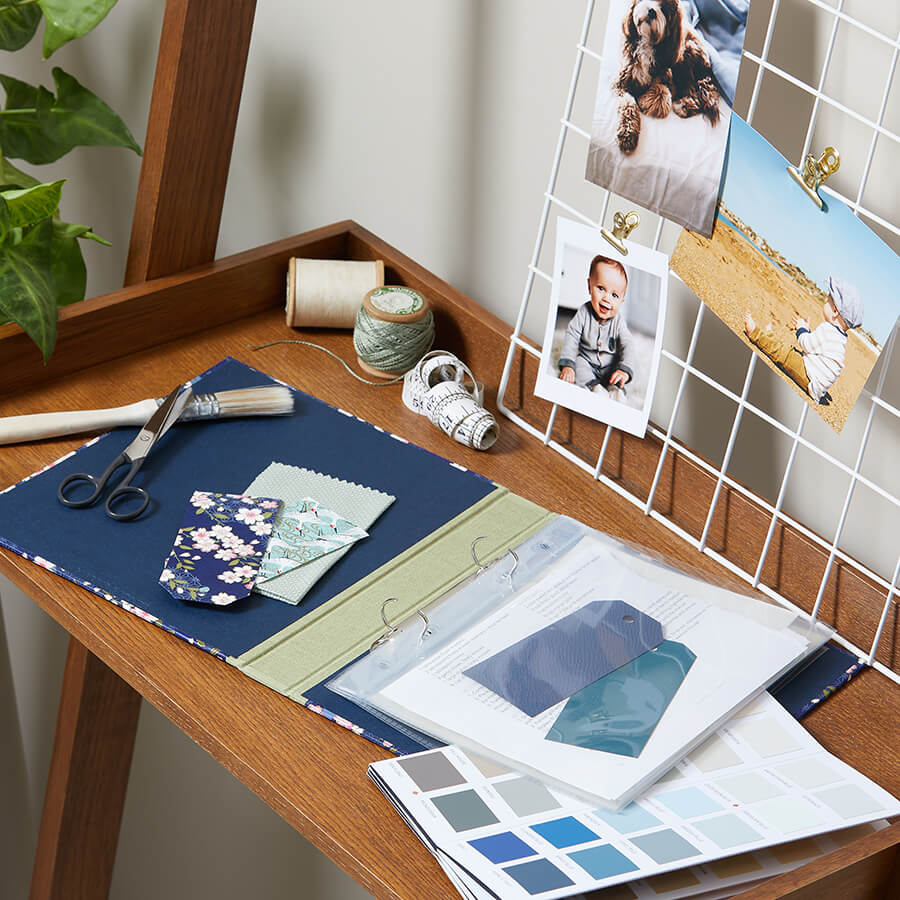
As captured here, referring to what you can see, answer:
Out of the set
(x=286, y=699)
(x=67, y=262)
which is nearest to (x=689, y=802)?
(x=286, y=699)

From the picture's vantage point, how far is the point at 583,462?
0.97 m

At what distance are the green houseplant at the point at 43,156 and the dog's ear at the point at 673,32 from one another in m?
0.49

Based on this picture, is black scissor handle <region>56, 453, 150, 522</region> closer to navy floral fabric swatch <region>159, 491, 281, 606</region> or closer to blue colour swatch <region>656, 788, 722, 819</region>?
navy floral fabric swatch <region>159, 491, 281, 606</region>

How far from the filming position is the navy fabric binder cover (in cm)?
79

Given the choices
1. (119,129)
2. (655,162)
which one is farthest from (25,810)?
(655,162)

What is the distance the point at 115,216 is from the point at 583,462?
830mm

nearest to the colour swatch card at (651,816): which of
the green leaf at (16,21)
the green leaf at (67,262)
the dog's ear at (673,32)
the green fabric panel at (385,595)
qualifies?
the green fabric panel at (385,595)

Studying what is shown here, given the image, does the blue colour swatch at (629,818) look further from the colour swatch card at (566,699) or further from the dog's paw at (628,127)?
the dog's paw at (628,127)

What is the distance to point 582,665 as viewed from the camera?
0.75 meters

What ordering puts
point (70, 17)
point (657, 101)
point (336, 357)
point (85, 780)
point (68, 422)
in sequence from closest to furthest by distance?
point (657, 101) < point (68, 422) < point (336, 357) < point (70, 17) < point (85, 780)

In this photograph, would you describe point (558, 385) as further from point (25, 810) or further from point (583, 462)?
point (25, 810)

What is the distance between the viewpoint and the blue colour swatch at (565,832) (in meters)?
0.64

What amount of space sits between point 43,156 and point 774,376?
2.69ft

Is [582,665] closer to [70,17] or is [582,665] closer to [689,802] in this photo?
[689,802]
